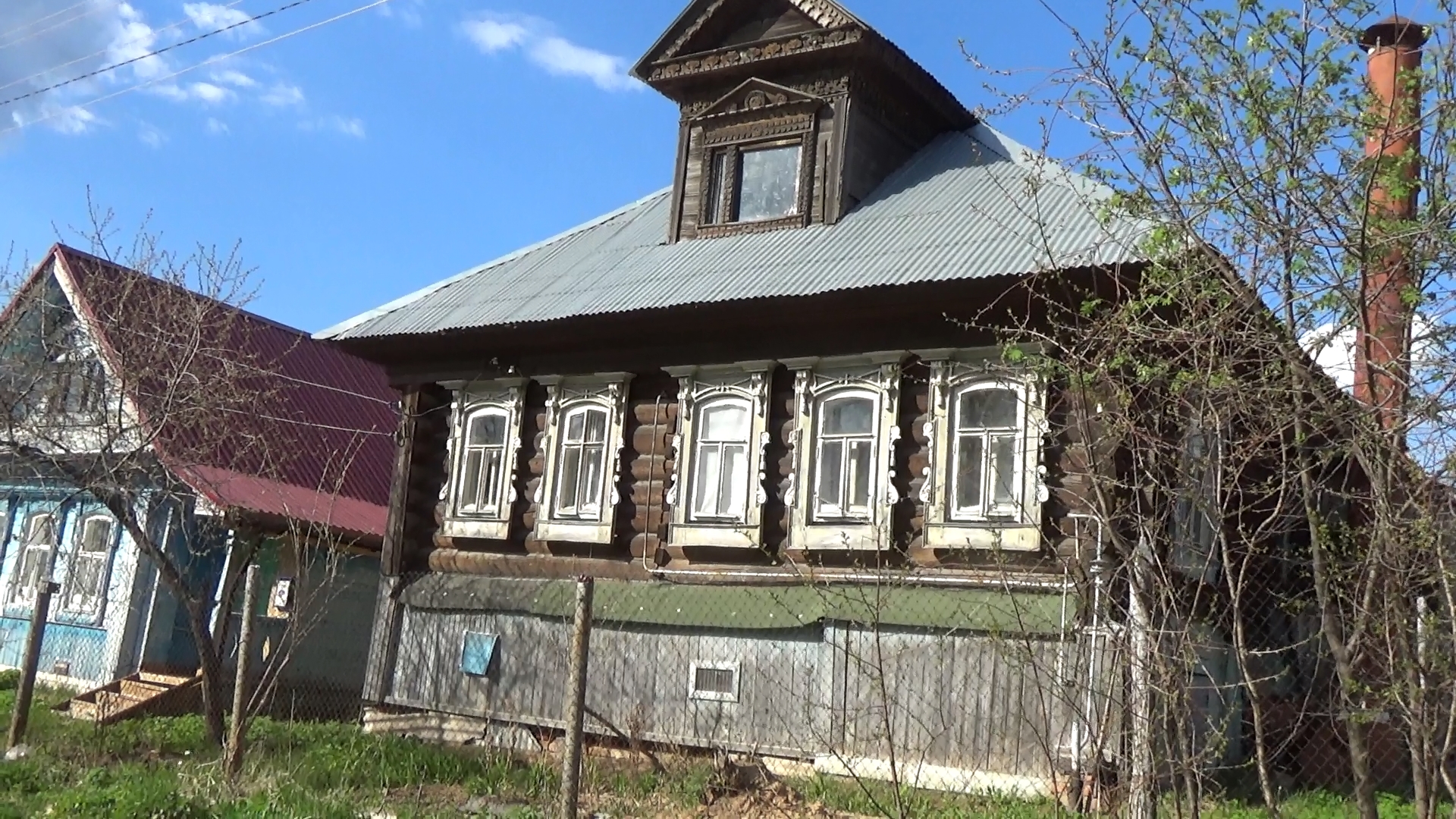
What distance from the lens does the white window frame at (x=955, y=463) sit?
9.86 metres

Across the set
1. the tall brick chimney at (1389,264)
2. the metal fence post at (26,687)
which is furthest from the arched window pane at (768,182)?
the tall brick chimney at (1389,264)

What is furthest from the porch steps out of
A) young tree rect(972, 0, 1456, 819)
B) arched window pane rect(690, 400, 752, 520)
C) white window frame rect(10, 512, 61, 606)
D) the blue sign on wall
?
young tree rect(972, 0, 1456, 819)

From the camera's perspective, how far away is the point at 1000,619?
9695 mm

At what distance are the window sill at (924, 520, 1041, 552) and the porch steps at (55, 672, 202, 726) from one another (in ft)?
27.3

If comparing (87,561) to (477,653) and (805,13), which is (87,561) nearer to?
(477,653)

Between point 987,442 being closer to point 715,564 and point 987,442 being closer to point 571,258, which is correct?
point 715,564

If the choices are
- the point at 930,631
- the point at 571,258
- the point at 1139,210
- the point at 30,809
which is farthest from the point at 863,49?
the point at 30,809

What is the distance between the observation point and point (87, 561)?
58.5ft

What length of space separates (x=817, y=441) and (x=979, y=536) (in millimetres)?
1808

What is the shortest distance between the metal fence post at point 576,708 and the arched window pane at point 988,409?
166 inches

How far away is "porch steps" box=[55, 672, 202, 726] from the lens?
43.3 ft

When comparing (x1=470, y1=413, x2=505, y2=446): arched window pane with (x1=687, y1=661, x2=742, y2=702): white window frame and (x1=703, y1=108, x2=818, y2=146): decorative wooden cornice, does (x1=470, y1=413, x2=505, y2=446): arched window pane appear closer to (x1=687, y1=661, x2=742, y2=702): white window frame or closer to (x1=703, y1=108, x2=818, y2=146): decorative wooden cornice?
(x1=687, y1=661, x2=742, y2=702): white window frame

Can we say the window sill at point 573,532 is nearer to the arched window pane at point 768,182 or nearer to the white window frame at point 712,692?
the white window frame at point 712,692

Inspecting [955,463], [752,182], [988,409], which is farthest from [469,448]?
[988,409]
